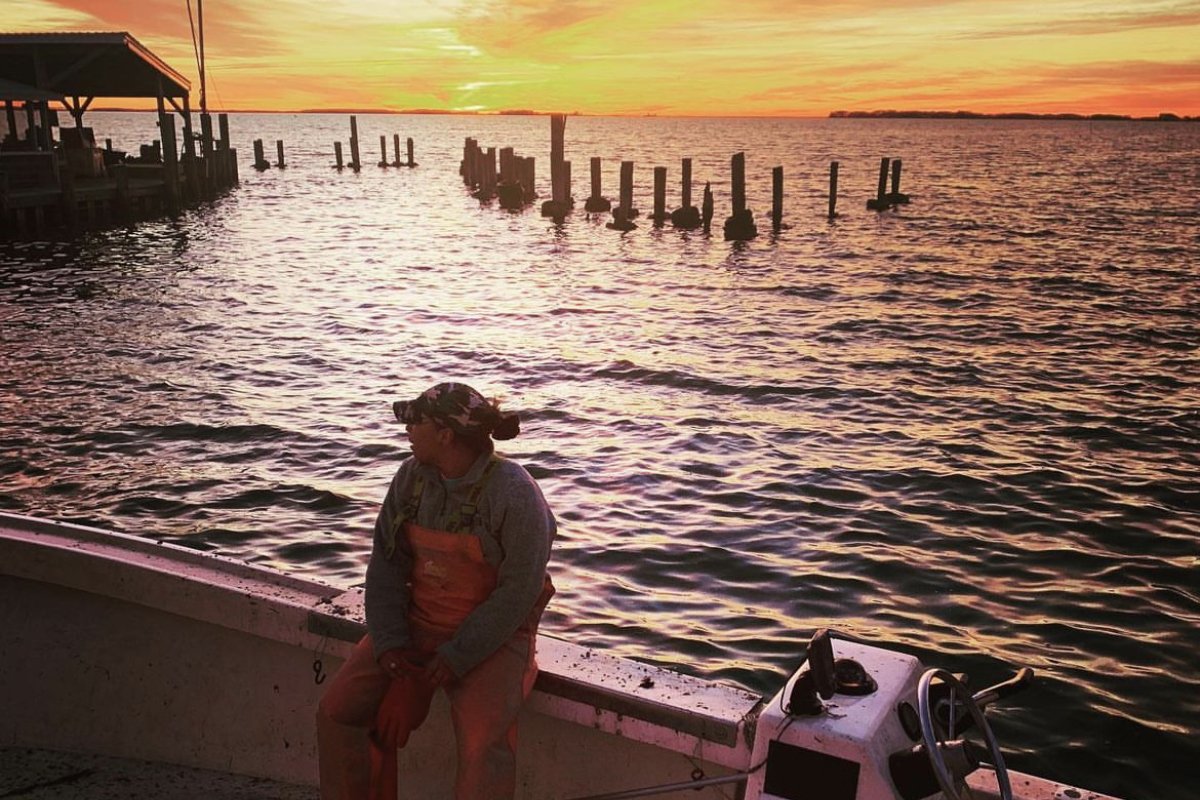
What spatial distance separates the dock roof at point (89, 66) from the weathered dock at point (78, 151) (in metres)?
0.03

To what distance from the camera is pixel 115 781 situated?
174 inches

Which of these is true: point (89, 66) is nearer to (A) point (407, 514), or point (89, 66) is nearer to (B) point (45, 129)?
(B) point (45, 129)

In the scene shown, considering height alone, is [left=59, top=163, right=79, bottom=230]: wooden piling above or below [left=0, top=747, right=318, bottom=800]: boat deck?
above

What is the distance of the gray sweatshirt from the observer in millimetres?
3549

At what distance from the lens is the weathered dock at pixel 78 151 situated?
27969 mm

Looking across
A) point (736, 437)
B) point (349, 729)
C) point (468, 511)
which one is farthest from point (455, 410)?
point (736, 437)

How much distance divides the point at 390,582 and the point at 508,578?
470mm

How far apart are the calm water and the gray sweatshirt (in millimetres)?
3621

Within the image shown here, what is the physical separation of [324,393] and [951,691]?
1219cm

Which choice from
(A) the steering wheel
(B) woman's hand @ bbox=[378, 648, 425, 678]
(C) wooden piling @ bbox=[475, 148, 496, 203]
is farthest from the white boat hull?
(C) wooden piling @ bbox=[475, 148, 496, 203]

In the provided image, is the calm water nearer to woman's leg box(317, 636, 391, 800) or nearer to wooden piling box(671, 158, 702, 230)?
woman's leg box(317, 636, 391, 800)

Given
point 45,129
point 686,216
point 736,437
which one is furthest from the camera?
point 686,216

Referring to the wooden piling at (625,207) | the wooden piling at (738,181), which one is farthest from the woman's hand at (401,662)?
the wooden piling at (625,207)

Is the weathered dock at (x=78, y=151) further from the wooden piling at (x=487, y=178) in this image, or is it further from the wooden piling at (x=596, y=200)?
the wooden piling at (x=596, y=200)
